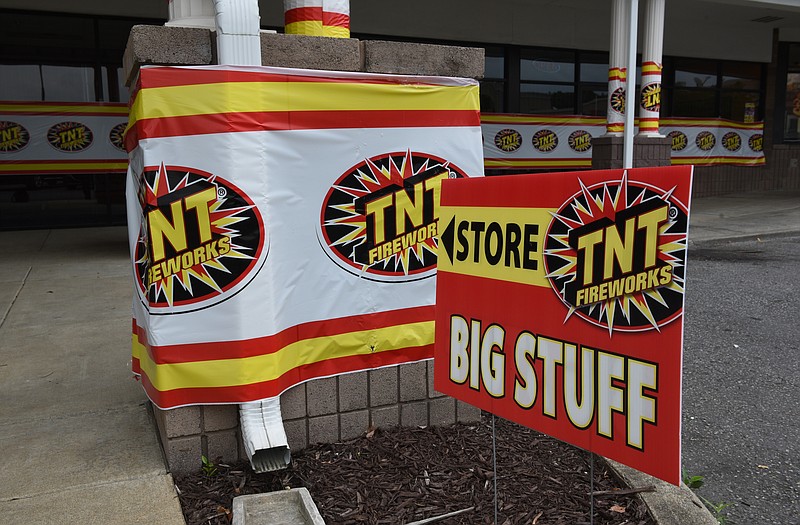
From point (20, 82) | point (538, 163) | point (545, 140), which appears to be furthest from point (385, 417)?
point (545, 140)

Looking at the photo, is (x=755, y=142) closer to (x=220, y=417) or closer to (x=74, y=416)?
(x=220, y=417)

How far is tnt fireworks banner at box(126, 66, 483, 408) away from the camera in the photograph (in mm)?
2838

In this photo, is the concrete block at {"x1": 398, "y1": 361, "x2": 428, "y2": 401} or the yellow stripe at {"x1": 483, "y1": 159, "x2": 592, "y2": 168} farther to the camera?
the yellow stripe at {"x1": 483, "y1": 159, "x2": 592, "y2": 168}

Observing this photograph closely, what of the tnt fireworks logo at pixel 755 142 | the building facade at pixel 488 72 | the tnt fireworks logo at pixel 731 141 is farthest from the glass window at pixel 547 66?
the tnt fireworks logo at pixel 755 142

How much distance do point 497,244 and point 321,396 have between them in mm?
1341

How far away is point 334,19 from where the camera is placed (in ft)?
11.2

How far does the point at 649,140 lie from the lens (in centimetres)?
1241

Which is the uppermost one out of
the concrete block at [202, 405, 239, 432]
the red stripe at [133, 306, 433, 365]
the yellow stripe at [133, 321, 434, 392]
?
the red stripe at [133, 306, 433, 365]

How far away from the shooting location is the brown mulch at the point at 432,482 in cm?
273

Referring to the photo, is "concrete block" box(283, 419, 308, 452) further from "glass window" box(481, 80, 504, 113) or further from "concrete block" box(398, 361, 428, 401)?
"glass window" box(481, 80, 504, 113)

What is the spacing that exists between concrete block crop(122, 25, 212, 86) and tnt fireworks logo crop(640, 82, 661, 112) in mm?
11155

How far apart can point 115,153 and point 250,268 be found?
945 cm

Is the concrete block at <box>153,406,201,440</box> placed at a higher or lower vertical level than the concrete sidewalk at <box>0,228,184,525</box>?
higher

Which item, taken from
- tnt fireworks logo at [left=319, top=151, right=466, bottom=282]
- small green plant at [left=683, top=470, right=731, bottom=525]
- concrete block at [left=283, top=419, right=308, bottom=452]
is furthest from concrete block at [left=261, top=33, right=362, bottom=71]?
small green plant at [left=683, top=470, right=731, bottom=525]
